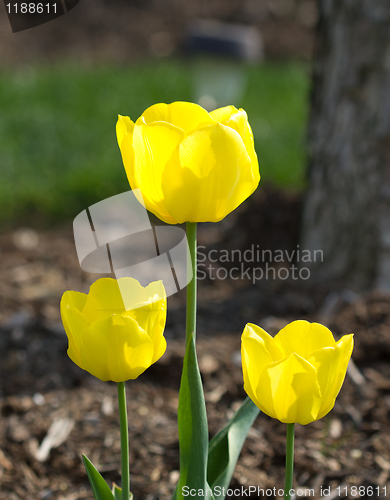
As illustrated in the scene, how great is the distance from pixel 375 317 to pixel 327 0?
1368mm

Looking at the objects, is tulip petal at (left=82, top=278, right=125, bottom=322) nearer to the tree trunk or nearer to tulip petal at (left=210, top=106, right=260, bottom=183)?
tulip petal at (left=210, top=106, right=260, bottom=183)

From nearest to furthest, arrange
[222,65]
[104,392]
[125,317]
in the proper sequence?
[125,317] < [104,392] < [222,65]

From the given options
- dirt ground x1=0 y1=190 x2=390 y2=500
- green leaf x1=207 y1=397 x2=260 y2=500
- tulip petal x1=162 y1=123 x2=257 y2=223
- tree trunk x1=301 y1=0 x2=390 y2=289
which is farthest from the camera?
tree trunk x1=301 y1=0 x2=390 y2=289

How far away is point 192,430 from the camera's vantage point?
80cm

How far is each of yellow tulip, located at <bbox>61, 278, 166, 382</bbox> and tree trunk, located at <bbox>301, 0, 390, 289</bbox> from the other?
5.48ft

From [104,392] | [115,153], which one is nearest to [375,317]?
[104,392]

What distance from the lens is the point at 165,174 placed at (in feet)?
2.50

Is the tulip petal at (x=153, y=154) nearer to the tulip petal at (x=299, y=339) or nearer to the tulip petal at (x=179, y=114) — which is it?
the tulip petal at (x=179, y=114)

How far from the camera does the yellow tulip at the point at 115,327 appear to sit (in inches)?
30.1

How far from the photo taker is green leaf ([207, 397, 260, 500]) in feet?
2.96

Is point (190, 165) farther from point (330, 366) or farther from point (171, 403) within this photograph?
point (171, 403)

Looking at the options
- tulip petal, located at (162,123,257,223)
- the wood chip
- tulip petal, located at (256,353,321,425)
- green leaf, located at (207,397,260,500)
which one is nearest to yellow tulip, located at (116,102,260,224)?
tulip petal, located at (162,123,257,223)

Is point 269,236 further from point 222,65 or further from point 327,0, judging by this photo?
point 222,65

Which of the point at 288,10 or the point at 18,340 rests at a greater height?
the point at 18,340
